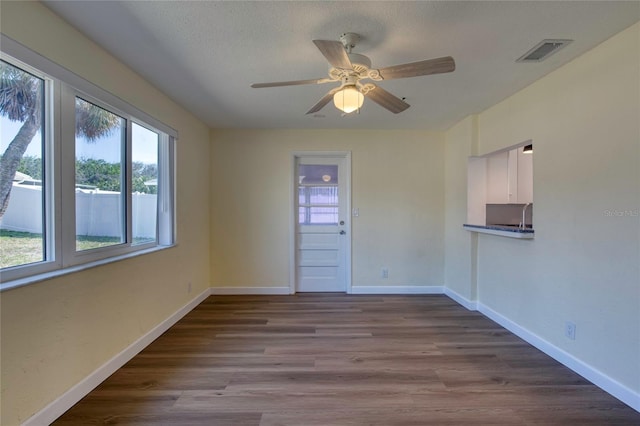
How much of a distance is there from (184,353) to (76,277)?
1.09m

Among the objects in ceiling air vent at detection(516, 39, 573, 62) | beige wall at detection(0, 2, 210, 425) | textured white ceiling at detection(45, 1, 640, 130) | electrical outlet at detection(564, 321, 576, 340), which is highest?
textured white ceiling at detection(45, 1, 640, 130)

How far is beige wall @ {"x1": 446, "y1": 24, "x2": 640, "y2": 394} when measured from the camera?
6.09 feet

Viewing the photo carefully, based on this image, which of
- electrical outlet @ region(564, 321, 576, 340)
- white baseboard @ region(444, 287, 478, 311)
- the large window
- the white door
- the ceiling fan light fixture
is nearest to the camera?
the large window

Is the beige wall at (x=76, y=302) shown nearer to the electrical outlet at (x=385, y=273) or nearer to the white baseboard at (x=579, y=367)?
the electrical outlet at (x=385, y=273)

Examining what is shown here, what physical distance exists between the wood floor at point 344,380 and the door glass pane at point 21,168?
105 cm

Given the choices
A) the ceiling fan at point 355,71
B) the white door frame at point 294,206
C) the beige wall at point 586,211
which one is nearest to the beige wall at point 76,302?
the ceiling fan at point 355,71

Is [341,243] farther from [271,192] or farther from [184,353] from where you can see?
[184,353]

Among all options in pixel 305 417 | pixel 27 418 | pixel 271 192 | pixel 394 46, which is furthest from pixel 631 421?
pixel 271 192

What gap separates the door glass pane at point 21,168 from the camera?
1547 mm

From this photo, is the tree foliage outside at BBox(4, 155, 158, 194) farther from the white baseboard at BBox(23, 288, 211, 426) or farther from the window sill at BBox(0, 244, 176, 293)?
the white baseboard at BBox(23, 288, 211, 426)

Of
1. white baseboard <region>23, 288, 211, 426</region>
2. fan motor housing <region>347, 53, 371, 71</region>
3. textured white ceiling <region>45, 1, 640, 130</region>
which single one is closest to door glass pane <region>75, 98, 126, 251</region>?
textured white ceiling <region>45, 1, 640, 130</region>

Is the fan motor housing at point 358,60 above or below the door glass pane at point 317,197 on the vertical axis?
above

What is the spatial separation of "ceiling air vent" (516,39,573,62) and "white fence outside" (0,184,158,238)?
329 cm

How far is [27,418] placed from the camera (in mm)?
1561
